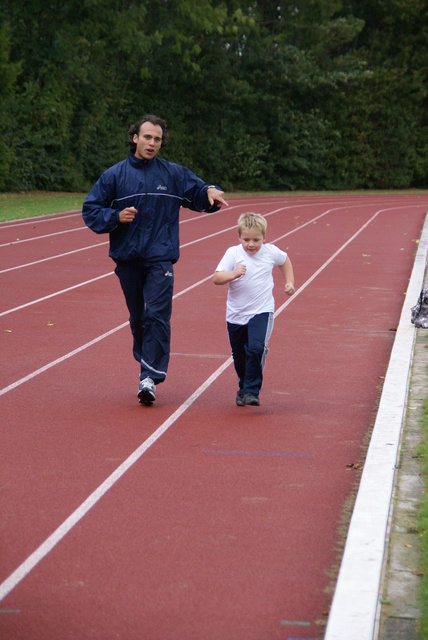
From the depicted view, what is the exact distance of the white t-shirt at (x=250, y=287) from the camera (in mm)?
7426

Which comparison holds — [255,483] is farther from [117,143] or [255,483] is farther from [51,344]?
[117,143]

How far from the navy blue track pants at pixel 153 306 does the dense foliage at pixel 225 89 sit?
28781 millimetres

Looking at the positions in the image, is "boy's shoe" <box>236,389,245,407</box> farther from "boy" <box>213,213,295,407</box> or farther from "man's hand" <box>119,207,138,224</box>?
"man's hand" <box>119,207,138,224</box>

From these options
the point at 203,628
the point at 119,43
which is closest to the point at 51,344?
the point at 203,628

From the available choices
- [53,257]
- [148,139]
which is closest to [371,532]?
[148,139]

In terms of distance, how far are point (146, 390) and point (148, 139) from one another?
174 centimetres

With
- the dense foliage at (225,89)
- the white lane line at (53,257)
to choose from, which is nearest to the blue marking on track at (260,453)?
the white lane line at (53,257)

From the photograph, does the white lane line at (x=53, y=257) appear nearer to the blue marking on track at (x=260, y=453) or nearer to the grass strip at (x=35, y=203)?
the grass strip at (x=35, y=203)

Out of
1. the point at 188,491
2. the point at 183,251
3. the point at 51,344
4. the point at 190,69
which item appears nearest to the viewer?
the point at 188,491

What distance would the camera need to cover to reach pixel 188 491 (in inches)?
219

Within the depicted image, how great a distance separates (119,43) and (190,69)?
473 cm

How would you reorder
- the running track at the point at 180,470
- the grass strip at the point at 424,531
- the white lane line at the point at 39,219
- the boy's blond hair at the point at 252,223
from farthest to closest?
the white lane line at the point at 39,219 < the boy's blond hair at the point at 252,223 < the running track at the point at 180,470 < the grass strip at the point at 424,531

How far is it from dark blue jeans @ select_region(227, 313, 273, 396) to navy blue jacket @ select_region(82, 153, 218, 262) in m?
0.73

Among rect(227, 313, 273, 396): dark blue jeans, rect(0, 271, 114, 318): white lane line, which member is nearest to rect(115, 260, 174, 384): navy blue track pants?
rect(227, 313, 273, 396): dark blue jeans
